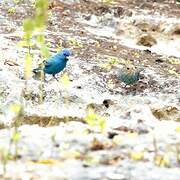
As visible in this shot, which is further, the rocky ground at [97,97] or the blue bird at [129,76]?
the blue bird at [129,76]

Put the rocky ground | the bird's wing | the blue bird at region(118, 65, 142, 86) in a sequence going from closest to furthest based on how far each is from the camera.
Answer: the rocky ground < the bird's wing < the blue bird at region(118, 65, 142, 86)

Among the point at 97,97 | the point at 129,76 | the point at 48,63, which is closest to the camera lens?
the point at 48,63

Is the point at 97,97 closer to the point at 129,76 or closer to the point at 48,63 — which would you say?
the point at 129,76

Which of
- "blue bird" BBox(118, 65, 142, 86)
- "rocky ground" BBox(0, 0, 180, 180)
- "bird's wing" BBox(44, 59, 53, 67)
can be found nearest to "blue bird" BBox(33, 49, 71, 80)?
"bird's wing" BBox(44, 59, 53, 67)

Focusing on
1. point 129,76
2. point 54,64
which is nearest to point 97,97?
point 129,76

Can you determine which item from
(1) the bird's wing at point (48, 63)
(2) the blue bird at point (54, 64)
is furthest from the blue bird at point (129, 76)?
(1) the bird's wing at point (48, 63)

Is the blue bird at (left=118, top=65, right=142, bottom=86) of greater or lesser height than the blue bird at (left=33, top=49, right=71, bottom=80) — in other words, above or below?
below

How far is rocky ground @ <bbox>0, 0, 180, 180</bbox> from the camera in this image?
3.73 meters

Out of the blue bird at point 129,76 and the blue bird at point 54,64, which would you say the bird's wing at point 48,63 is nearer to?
the blue bird at point 54,64

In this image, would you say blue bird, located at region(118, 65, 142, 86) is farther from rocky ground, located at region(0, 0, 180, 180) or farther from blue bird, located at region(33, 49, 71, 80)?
blue bird, located at region(33, 49, 71, 80)

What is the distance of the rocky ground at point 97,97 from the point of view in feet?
12.2

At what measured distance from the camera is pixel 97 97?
8.53 m

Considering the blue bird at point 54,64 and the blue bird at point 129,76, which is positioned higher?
the blue bird at point 54,64

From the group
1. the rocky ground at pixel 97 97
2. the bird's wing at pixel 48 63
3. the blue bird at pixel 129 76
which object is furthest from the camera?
the blue bird at pixel 129 76
